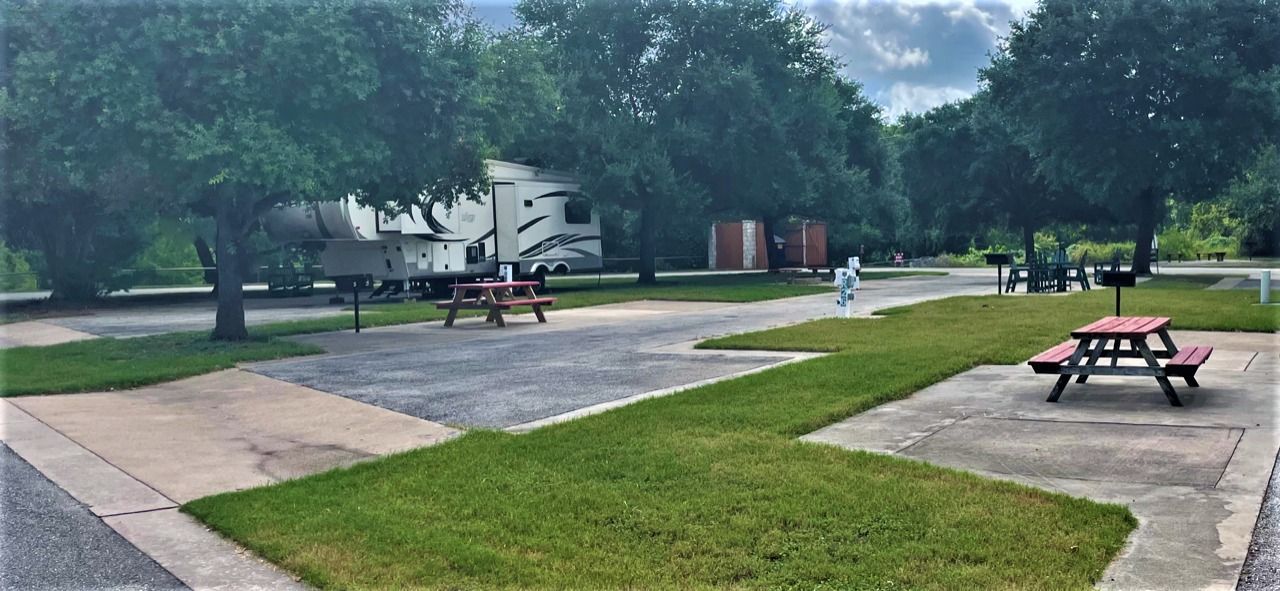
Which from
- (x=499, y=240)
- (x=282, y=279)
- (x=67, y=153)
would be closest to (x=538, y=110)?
(x=499, y=240)

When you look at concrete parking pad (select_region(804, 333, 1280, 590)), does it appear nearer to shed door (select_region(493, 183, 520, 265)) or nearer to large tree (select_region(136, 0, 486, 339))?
large tree (select_region(136, 0, 486, 339))

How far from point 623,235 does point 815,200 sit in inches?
581

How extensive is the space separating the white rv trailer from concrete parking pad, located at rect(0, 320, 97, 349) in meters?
6.46

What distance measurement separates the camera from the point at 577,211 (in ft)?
104

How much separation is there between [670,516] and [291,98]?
427 inches

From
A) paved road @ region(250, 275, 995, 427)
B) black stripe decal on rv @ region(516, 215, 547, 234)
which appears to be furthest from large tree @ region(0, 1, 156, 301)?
black stripe decal on rv @ region(516, 215, 547, 234)

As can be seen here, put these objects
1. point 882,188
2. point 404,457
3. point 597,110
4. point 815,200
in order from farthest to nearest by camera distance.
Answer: point 882,188
point 815,200
point 597,110
point 404,457

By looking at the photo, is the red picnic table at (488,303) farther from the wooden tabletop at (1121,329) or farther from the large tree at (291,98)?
the wooden tabletop at (1121,329)

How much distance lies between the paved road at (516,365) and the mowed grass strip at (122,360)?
29.8 inches

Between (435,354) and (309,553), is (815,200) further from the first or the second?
(309,553)

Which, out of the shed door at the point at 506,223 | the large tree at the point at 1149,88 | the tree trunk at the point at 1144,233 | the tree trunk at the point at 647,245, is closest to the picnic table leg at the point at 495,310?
the shed door at the point at 506,223

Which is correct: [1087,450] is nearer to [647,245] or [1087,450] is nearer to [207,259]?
[647,245]

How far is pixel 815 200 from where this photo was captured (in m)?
35.2

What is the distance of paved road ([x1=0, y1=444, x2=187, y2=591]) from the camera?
190 inches
